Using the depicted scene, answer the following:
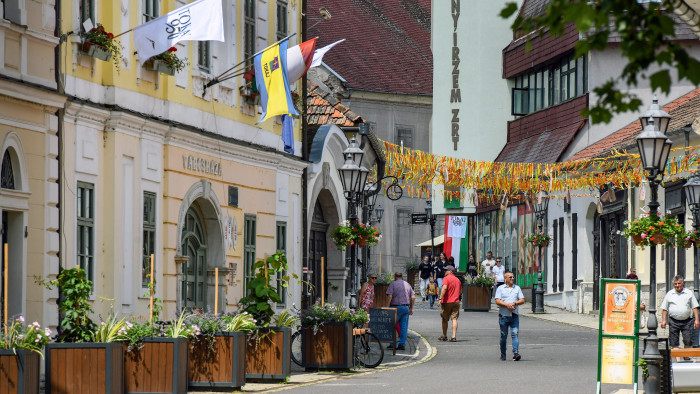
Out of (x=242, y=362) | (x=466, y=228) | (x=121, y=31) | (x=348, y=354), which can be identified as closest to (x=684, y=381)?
(x=242, y=362)

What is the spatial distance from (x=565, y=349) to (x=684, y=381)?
12167 mm

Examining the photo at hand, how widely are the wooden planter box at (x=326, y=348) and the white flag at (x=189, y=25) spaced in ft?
17.6

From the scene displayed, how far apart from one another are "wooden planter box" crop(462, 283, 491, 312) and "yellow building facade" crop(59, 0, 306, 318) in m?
17.2

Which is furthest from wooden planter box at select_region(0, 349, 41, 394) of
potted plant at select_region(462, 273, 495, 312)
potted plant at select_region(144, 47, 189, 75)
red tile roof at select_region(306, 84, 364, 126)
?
potted plant at select_region(462, 273, 495, 312)

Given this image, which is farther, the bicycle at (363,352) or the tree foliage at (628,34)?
the bicycle at (363,352)

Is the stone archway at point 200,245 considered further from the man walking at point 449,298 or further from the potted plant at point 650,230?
the man walking at point 449,298

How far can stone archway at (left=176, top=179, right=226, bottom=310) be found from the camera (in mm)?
23297

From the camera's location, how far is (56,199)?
60.7ft

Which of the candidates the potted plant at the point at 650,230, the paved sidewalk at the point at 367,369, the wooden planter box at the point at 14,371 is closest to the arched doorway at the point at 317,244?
the paved sidewalk at the point at 367,369

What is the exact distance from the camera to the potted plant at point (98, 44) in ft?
62.9

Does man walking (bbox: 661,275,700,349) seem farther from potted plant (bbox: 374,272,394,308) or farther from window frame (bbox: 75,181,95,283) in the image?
potted plant (bbox: 374,272,394,308)

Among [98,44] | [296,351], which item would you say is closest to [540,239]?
[296,351]

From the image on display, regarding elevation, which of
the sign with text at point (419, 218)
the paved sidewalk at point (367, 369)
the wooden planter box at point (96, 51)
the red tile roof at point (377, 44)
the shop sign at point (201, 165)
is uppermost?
the red tile roof at point (377, 44)

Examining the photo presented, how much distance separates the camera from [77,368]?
15.3 m
